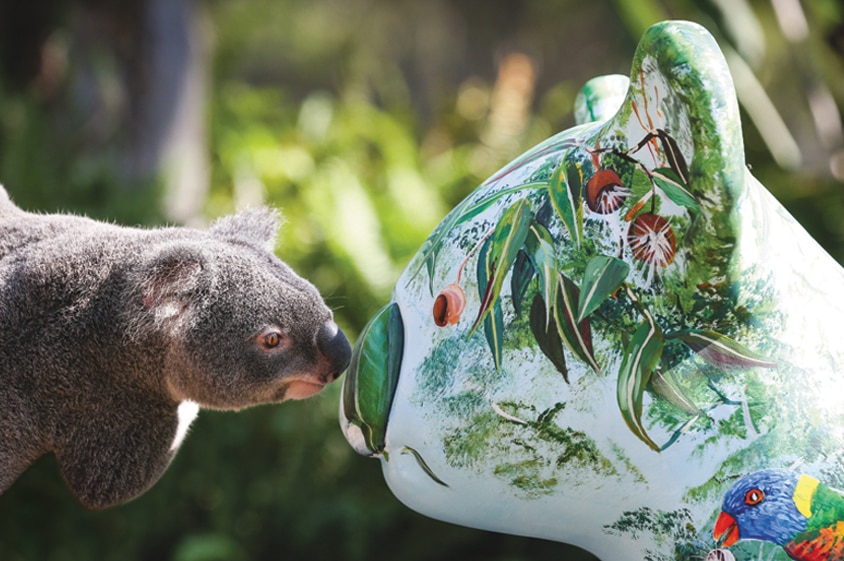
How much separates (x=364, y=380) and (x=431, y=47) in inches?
774

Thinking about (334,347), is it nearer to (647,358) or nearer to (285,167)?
(647,358)

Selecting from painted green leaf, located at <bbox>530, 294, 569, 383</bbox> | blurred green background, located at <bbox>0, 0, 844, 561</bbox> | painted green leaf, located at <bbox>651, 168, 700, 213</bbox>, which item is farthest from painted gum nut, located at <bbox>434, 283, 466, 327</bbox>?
blurred green background, located at <bbox>0, 0, 844, 561</bbox>

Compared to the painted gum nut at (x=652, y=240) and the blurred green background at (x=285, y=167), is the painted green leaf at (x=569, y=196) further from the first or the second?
the blurred green background at (x=285, y=167)

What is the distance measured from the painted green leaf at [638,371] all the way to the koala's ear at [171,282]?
64 cm

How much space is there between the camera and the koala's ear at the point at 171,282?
130 centimetres

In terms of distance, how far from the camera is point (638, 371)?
1.13 m

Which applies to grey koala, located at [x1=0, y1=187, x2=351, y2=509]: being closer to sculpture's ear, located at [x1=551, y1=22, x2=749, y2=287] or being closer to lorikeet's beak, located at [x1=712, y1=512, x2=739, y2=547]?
sculpture's ear, located at [x1=551, y1=22, x2=749, y2=287]

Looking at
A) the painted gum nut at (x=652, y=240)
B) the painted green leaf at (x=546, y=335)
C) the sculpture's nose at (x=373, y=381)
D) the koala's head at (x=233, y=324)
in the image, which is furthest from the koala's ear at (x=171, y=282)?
the painted gum nut at (x=652, y=240)

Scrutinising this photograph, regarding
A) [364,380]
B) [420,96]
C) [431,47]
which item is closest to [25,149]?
[364,380]

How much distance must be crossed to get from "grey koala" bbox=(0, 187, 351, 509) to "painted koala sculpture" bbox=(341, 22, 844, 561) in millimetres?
253

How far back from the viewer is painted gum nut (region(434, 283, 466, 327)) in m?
1.25

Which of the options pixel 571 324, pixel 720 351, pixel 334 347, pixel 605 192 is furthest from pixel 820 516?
pixel 334 347

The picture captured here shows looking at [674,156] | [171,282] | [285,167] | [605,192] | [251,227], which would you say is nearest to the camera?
[674,156]

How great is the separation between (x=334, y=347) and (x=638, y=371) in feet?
1.63
